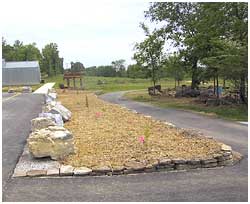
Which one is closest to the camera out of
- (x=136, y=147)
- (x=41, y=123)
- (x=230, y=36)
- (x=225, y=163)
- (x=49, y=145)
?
(x=225, y=163)

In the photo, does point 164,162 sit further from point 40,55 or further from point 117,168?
point 40,55

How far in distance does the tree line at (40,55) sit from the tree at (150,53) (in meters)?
29.9

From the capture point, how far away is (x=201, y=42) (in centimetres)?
1616

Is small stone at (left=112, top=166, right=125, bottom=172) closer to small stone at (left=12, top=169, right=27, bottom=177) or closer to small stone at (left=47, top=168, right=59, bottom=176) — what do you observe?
small stone at (left=47, top=168, right=59, bottom=176)

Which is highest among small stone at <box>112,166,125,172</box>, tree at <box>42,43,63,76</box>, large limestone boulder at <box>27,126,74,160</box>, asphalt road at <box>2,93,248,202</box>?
tree at <box>42,43,63,76</box>

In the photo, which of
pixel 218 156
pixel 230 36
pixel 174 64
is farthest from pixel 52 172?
pixel 174 64

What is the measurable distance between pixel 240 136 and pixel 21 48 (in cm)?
4967

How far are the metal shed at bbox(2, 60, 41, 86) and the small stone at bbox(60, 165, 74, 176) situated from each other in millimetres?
38596

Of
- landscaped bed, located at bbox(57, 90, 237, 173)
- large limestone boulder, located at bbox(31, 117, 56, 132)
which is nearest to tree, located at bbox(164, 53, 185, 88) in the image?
landscaped bed, located at bbox(57, 90, 237, 173)

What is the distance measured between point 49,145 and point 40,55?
48533 mm

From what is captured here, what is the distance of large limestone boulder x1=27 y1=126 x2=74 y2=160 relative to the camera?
509 centimetres

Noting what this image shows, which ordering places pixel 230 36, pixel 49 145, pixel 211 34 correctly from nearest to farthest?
pixel 49 145 → pixel 230 36 → pixel 211 34

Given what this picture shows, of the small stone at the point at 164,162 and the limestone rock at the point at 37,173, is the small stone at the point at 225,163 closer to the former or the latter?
the small stone at the point at 164,162

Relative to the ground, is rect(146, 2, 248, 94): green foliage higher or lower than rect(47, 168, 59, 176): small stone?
higher
